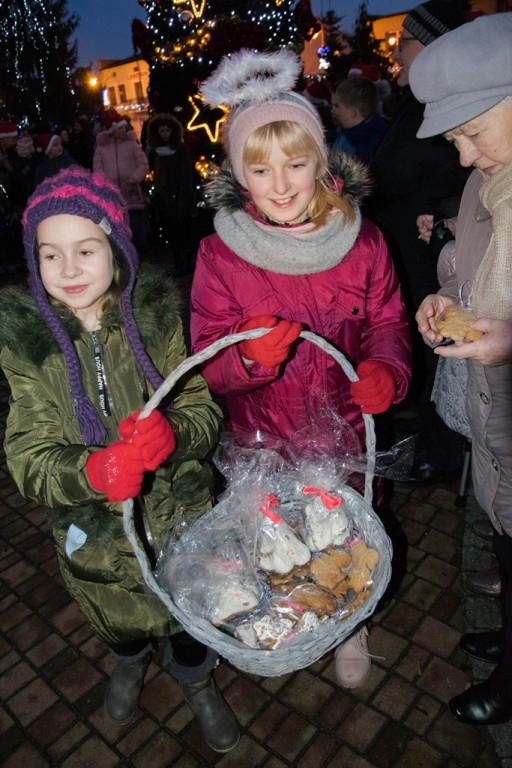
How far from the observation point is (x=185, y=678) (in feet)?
7.32

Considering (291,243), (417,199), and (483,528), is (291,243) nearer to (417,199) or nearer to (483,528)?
(417,199)

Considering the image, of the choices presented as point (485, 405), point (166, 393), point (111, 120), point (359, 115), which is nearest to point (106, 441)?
point (166, 393)

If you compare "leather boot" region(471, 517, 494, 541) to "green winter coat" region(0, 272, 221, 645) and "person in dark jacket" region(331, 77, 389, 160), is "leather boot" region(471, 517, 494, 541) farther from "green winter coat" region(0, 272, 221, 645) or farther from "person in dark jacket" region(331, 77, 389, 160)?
"person in dark jacket" region(331, 77, 389, 160)

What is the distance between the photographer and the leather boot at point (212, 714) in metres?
2.17

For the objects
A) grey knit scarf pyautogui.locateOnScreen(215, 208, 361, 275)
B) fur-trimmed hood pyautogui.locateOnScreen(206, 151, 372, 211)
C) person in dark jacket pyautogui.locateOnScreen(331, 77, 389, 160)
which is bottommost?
grey knit scarf pyautogui.locateOnScreen(215, 208, 361, 275)

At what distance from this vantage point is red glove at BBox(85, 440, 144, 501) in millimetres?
1505

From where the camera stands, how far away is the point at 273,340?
1.61m

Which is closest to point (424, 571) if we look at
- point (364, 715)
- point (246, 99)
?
point (364, 715)

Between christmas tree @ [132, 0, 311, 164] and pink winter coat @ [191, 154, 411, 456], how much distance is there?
20.5 feet

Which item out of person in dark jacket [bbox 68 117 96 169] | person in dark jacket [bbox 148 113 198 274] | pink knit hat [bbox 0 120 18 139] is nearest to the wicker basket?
person in dark jacket [bbox 148 113 198 274]

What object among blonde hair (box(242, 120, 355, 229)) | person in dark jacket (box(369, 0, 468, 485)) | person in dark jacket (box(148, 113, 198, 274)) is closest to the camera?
blonde hair (box(242, 120, 355, 229))

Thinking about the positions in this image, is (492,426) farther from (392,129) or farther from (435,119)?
(392,129)

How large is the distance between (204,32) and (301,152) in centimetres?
690

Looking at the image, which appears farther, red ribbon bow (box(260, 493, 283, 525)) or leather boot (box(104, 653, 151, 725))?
leather boot (box(104, 653, 151, 725))
